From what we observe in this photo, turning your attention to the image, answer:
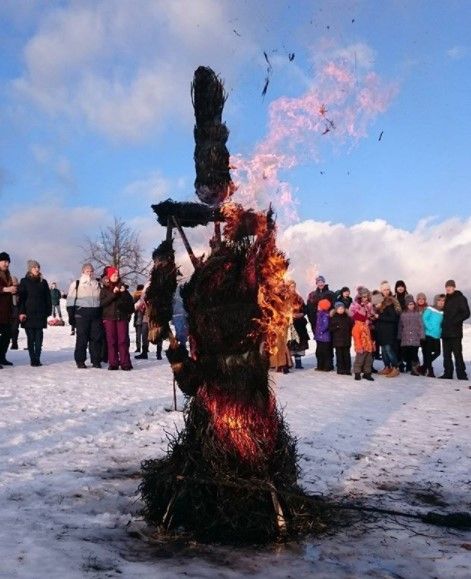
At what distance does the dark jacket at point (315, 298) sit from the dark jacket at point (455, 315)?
9.50 feet

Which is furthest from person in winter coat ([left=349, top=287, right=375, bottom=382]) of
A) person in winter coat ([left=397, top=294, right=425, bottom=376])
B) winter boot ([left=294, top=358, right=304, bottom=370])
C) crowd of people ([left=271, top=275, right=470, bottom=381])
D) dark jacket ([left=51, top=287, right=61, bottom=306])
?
dark jacket ([left=51, top=287, right=61, bottom=306])

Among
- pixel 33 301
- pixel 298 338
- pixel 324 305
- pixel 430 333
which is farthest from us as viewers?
pixel 298 338

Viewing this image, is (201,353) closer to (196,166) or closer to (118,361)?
(196,166)

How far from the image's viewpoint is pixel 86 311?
1302 cm

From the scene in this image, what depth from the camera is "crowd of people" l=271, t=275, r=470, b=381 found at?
14453 millimetres

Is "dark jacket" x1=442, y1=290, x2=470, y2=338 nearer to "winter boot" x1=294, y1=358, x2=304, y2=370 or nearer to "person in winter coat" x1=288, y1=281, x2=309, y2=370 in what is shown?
"person in winter coat" x1=288, y1=281, x2=309, y2=370

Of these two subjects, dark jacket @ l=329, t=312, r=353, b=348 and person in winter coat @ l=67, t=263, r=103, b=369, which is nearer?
person in winter coat @ l=67, t=263, r=103, b=369

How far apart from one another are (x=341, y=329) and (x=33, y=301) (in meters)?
7.27

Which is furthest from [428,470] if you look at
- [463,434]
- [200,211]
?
[200,211]

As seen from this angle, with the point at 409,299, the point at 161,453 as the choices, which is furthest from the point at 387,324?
the point at 161,453

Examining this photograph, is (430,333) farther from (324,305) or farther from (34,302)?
(34,302)

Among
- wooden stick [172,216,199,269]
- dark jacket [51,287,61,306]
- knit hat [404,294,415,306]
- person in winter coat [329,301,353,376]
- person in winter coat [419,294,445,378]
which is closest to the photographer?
wooden stick [172,216,199,269]

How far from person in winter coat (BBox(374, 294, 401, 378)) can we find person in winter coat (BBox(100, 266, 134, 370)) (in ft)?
21.0

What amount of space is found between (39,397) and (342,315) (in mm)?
7785
